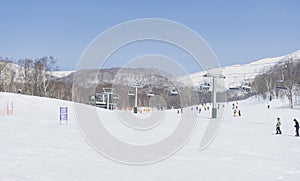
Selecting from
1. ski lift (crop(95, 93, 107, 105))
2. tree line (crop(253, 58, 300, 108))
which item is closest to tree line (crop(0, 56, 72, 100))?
ski lift (crop(95, 93, 107, 105))

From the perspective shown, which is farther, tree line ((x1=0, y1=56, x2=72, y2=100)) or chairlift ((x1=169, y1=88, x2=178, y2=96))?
tree line ((x1=0, y1=56, x2=72, y2=100))

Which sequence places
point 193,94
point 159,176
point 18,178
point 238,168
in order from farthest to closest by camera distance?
1. point 193,94
2. point 238,168
3. point 159,176
4. point 18,178

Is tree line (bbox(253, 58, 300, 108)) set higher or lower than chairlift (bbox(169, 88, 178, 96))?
higher

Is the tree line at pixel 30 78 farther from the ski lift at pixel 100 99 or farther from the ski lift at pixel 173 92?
the ski lift at pixel 173 92

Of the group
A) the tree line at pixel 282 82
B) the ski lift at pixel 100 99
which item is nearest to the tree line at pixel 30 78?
the ski lift at pixel 100 99

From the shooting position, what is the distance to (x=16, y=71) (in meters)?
70.6

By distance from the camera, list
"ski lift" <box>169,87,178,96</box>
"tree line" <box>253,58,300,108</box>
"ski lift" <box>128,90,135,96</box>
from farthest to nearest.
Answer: "tree line" <box>253,58,300,108</box> → "ski lift" <box>128,90,135,96</box> → "ski lift" <box>169,87,178,96</box>

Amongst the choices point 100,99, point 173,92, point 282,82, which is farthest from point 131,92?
point 282,82

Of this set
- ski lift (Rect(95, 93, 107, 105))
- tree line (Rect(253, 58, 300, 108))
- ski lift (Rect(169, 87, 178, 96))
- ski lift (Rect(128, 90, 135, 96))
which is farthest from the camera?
ski lift (Rect(95, 93, 107, 105))

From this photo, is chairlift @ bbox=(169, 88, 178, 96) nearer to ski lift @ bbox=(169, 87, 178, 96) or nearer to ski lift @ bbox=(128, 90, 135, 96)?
ski lift @ bbox=(169, 87, 178, 96)

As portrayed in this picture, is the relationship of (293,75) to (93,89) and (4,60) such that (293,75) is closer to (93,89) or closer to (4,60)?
(93,89)

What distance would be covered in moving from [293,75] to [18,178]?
255 feet

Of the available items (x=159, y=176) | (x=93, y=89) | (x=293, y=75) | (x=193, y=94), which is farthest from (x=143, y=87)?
(x=159, y=176)

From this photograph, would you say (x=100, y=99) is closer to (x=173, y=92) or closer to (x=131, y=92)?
(x=131, y=92)
